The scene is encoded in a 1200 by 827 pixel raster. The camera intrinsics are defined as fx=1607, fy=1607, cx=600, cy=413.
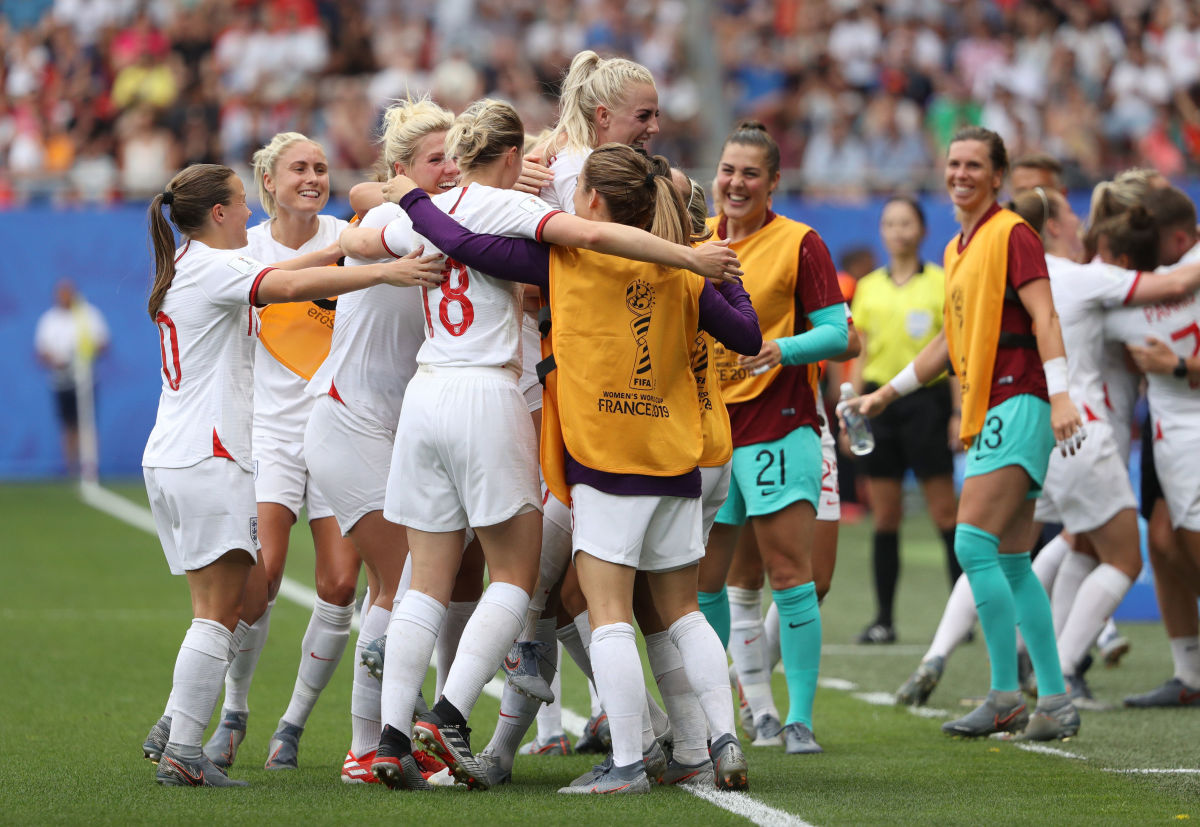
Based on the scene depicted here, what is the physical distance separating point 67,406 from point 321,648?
1454cm

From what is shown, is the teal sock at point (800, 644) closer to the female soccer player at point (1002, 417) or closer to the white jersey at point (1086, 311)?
the female soccer player at point (1002, 417)

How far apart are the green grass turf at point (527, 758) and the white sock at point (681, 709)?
19 cm

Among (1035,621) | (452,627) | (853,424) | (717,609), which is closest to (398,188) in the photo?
(452,627)

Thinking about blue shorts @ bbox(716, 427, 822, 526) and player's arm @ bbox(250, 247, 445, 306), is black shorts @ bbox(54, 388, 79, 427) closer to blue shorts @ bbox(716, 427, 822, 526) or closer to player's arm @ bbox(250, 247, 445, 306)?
blue shorts @ bbox(716, 427, 822, 526)

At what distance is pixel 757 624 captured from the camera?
21.4ft

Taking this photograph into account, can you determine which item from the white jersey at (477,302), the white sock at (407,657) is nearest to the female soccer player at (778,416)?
the white jersey at (477,302)

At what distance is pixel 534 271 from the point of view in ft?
16.1

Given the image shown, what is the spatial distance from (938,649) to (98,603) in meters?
6.01

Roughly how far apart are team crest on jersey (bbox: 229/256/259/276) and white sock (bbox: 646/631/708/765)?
177cm

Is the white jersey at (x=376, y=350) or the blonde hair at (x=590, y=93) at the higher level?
the blonde hair at (x=590, y=93)

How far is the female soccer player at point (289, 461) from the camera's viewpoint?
19.2ft

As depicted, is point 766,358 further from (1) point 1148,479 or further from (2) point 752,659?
(1) point 1148,479

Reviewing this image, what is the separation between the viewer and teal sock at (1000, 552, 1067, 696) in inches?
251

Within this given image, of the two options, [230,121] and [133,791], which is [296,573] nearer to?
[133,791]
